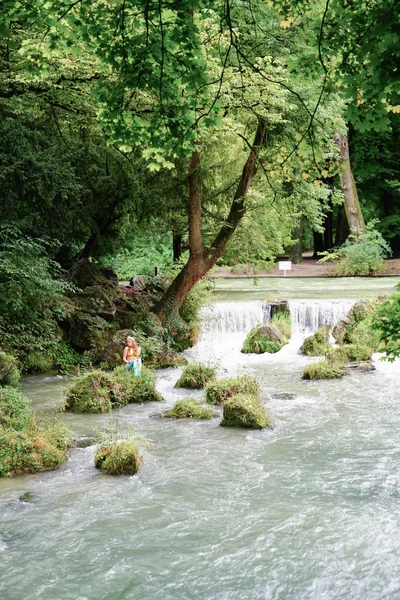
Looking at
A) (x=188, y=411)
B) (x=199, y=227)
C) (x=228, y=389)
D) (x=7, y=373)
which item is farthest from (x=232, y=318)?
(x=7, y=373)

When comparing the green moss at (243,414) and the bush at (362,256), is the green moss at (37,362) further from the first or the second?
the bush at (362,256)

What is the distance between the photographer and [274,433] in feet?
39.7

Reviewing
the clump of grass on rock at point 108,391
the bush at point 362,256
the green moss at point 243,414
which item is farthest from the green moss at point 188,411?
the bush at point 362,256

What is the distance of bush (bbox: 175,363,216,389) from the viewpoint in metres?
15.8

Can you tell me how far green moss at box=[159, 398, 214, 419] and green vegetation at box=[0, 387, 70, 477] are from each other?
2.50 m

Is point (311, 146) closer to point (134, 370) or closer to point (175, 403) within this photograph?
point (175, 403)

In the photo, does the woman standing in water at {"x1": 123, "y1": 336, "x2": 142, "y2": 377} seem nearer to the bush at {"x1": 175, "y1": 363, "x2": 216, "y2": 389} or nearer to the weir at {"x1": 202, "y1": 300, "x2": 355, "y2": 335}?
the bush at {"x1": 175, "y1": 363, "x2": 216, "y2": 389}

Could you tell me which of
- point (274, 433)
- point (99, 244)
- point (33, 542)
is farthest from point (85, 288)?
point (33, 542)

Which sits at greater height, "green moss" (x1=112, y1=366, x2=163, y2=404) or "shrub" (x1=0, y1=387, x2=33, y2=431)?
"shrub" (x1=0, y1=387, x2=33, y2=431)

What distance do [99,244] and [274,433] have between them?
12.5 meters

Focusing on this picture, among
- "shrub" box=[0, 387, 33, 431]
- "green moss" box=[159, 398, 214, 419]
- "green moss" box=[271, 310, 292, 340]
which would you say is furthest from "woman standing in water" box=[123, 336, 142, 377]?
"green moss" box=[271, 310, 292, 340]

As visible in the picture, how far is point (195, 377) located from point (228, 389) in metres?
1.96

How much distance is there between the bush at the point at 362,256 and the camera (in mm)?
33250

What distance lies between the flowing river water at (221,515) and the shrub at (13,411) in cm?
102
